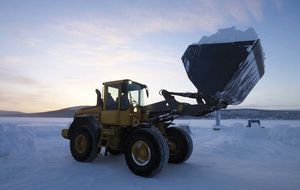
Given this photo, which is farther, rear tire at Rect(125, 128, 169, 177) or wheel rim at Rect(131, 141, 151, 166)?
wheel rim at Rect(131, 141, 151, 166)

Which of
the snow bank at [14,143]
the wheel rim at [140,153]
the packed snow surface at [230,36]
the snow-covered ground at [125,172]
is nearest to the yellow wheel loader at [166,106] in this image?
the wheel rim at [140,153]

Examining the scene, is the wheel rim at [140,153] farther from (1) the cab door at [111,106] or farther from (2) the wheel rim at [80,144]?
(2) the wheel rim at [80,144]

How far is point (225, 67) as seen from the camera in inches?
364

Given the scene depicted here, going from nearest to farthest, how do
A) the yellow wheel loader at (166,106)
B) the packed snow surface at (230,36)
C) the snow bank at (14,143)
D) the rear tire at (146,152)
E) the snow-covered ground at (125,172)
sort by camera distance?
the snow-covered ground at (125,172)
the rear tire at (146,152)
the yellow wheel loader at (166,106)
the packed snow surface at (230,36)
the snow bank at (14,143)

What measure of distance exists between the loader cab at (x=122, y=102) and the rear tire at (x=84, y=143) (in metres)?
0.53

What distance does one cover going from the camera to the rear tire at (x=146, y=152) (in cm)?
709

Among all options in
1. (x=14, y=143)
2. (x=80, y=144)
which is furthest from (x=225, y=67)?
(x=14, y=143)

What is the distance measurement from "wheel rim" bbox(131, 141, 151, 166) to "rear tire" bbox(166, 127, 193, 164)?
1821mm

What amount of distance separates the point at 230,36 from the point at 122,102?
387 centimetres

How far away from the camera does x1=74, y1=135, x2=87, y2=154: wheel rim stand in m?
9.16

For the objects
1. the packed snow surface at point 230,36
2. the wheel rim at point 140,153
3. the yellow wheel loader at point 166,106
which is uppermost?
the packed snow surface at point 230,36

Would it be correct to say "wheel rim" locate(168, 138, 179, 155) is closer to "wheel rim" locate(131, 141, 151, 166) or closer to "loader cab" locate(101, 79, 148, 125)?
"loader cab" locate(101, 79, 148, 125)

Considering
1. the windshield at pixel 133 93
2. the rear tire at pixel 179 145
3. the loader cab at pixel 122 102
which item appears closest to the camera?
the loader cab at pixel 122 102

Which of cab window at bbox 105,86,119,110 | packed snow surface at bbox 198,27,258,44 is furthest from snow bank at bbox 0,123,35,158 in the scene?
packed snow surface at bbox 198,27,258,44
